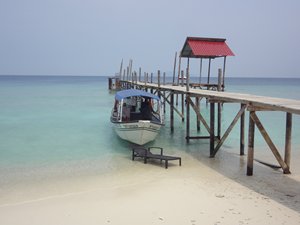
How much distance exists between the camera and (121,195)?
785cm

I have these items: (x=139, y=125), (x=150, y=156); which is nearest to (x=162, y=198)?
(x=150, y=156)

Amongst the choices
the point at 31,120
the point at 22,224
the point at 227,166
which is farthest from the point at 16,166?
Answer: the point at 31,120

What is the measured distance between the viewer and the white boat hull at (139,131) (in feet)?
40.6

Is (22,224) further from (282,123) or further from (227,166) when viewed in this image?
(282,123)

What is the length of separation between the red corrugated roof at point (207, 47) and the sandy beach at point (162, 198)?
36.1 feet

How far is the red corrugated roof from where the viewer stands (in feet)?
66.5

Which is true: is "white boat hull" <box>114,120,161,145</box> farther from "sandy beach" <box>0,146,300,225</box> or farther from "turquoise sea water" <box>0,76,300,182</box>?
"sandy beach" <box>0,146,300,225</box>

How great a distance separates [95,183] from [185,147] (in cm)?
511

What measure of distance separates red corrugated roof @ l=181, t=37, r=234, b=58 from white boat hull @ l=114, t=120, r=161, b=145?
864 centimetres

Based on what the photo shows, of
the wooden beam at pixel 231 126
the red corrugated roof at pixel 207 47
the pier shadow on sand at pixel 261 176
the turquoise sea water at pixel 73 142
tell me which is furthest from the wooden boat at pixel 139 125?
the red corrugated roof at pixel 207 47

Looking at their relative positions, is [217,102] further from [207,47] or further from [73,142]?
[207,47]

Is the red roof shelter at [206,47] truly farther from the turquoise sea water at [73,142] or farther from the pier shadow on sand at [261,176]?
the pier shadow on sand at [261,176]

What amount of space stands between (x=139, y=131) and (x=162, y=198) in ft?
16.7

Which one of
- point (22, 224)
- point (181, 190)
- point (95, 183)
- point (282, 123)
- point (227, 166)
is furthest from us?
point (282, 123)
